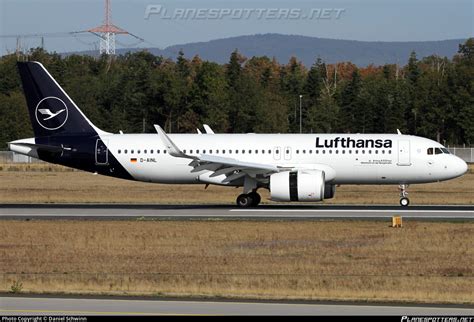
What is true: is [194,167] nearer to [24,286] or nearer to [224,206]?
[224,206]

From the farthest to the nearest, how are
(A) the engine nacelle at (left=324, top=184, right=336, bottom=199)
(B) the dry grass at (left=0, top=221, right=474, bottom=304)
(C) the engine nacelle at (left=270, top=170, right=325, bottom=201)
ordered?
(A) the engine nacelle at (left=324, top=184, right=336, bottom=199)
(C) the engine nacelle at (left=270, top=170, right=325, bottom=201)
(B) the dry grass at (left=0, top=221, right=474, bottom=304)

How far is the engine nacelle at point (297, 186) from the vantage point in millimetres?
38688

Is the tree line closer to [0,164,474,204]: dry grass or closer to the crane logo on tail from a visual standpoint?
[0,164,474,204]: dry grass

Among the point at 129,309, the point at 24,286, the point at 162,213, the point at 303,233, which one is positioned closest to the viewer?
the point at 129,309

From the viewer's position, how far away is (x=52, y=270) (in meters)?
23.6

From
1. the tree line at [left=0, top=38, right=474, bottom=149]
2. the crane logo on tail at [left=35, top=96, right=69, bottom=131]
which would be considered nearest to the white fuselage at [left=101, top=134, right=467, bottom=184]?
the crane logo on tail at [left=35, top=96, right=69, bottom=131]

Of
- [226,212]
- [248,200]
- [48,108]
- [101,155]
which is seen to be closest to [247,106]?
[48,108]

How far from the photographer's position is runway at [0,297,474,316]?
17.0 meters

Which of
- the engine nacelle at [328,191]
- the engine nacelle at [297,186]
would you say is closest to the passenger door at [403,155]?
the engine nacelle at [328,191]

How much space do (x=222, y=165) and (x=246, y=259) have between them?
1472 centimetres

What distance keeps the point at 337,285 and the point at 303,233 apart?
31.6 ft

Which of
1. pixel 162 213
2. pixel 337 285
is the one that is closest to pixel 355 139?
pixel 162 213

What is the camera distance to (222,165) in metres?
39.9

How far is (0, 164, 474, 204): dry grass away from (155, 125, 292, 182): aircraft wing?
17.9 ft
